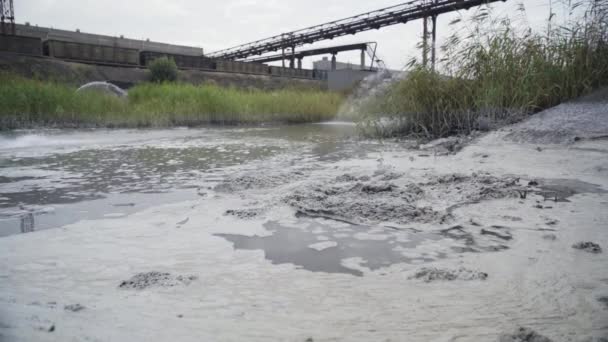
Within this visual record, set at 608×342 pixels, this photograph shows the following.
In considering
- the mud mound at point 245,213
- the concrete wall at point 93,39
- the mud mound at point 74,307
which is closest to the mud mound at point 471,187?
the mud mound at point 245,213

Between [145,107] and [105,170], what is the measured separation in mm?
6786

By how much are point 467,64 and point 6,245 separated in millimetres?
5680

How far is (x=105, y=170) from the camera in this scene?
3.92 meters

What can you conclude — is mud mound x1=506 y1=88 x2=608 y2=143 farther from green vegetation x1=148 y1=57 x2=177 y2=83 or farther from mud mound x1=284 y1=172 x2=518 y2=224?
green vegetation x1=148 y1=57 x2=177 y2=83

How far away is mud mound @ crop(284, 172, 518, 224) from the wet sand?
13mm

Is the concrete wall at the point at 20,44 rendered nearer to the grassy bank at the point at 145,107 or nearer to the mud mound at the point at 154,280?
the grassy bank at the point at 145,107

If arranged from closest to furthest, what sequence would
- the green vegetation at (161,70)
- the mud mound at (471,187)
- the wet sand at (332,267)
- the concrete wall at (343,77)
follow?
the wet sand at (332,267) → the mud mound at (471,187) → the green vegetation at (161,70) → the concrete wall at (343,77)

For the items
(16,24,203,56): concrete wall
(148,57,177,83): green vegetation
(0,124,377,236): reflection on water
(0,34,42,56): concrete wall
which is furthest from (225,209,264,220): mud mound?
(16,24,203,56): concrete wall

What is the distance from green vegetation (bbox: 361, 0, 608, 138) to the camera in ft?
16.6

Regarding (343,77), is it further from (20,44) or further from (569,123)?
(569,123)

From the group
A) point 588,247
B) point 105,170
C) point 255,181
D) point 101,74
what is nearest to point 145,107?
point 105,170

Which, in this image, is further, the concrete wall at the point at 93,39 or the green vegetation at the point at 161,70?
the concrete wall at the point at 93,39

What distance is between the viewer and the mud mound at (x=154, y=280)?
4.55 ft

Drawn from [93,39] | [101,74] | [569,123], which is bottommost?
[569,123]
